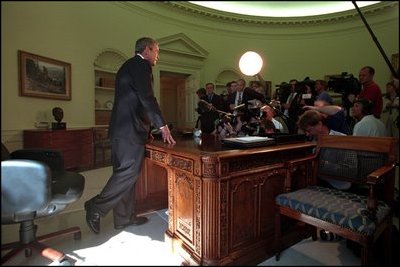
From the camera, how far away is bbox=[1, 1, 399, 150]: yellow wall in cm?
47

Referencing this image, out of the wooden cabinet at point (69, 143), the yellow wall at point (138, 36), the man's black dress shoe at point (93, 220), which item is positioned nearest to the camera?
the yellow wall at point (138, 36)

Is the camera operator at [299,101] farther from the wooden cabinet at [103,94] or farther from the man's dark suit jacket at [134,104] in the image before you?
the wooden cabinet at [103,94]

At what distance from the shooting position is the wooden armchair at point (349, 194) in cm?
74

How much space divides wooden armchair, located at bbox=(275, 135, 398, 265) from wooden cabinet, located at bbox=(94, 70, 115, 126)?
77 centimetres

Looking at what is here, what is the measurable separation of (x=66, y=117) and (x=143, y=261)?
45 cm

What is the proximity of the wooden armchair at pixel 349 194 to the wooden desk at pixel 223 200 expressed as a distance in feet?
0.21

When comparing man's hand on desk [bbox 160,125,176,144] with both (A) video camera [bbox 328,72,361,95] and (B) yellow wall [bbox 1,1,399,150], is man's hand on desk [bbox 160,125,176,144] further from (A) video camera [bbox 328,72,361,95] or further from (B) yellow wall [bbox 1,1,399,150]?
(A) video camera [bbox 328,72,361,95]

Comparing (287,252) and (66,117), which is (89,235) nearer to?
(66,117)

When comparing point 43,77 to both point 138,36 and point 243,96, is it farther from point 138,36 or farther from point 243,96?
point 243,96

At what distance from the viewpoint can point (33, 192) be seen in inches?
22.6

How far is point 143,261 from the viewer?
0.61 metres


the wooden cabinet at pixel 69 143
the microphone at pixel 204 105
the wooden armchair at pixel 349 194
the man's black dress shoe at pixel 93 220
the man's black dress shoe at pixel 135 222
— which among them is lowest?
the man's black dress shoe at pixel 135 222

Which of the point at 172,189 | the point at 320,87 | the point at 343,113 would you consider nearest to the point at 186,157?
the point at 172,189

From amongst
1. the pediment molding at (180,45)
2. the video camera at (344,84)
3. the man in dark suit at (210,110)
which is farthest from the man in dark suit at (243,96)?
the video camera at (344,84)
